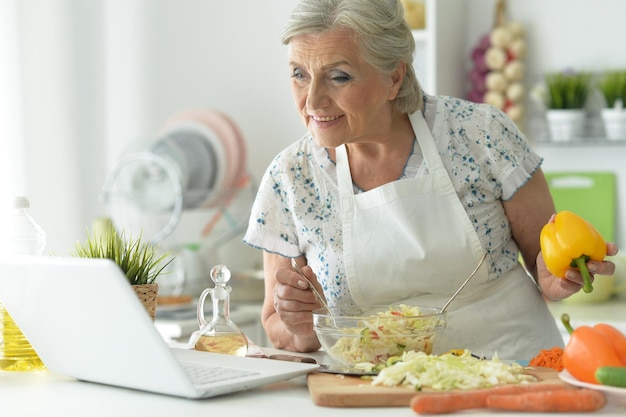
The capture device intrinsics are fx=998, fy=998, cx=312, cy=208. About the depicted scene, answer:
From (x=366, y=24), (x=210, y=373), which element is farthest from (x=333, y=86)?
(x=210, y=373)

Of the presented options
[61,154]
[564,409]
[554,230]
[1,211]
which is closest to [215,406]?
[564,409]

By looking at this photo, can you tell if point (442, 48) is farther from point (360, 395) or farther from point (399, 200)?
point (360, 395)

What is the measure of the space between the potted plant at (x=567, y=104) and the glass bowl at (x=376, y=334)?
1.73 meters

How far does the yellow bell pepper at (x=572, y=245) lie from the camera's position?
1.52 metres

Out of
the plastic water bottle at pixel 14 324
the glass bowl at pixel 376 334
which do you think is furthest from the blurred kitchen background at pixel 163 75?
the glass bowl at pixel 376 334

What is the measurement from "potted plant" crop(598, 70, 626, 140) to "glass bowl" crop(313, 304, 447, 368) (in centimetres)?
172

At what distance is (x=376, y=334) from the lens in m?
1.45

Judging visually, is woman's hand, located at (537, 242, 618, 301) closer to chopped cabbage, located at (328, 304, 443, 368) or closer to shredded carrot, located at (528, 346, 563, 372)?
shredded carrot, located at (528, 346, 563, 372)

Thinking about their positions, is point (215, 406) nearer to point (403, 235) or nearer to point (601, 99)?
point (403, 235)

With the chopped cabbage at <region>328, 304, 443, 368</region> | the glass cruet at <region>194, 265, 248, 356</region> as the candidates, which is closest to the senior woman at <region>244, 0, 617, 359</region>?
the glass cruet at <region>194, 265, 248, 356</region>

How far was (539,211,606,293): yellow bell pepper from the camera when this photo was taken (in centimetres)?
152

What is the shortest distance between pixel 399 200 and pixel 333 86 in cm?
26

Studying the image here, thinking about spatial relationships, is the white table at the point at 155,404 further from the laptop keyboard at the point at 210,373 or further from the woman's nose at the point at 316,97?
the woman's nose at the point at 316,97

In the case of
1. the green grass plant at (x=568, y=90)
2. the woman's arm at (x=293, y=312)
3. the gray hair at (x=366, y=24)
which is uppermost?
the gray hair at (x=366, y=24)
